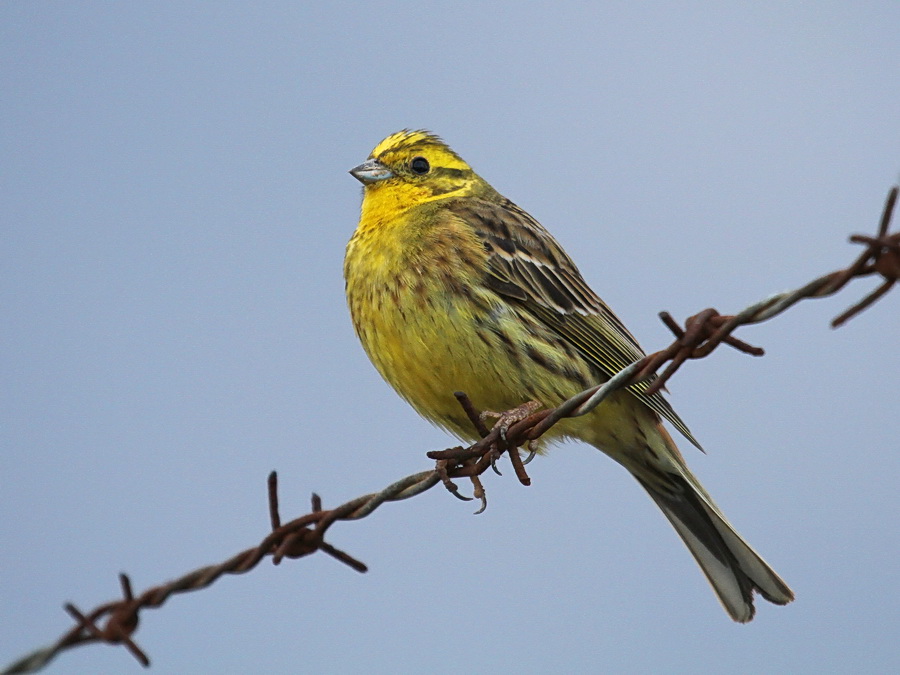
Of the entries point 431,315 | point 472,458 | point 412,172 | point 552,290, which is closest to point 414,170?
point 412,172

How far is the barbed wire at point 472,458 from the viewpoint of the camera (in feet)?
7.99

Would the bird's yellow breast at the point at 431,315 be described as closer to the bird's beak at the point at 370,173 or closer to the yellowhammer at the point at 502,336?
the yellowhammer at the point at 502,336

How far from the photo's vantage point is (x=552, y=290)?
5379 mm

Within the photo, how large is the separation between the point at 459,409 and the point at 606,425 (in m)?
0.71

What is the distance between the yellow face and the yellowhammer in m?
0.01

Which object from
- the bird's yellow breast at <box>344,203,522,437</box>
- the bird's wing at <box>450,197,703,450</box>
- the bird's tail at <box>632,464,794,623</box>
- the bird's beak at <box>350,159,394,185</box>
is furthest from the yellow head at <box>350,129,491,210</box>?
the bird's tail at <box>632,464,794,623</box>

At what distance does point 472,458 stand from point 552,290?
1.59 metres

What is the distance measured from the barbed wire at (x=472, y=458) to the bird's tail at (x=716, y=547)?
168 cm

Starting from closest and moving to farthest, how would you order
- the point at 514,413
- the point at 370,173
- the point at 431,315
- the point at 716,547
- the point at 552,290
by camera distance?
the point at 514,413 < the point at 431,315 < the point at 716,547 < the point at 552,290 < the point at 370,173

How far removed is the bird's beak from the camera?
19.1 ft

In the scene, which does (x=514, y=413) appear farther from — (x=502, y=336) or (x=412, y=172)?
(x=412, y=172)

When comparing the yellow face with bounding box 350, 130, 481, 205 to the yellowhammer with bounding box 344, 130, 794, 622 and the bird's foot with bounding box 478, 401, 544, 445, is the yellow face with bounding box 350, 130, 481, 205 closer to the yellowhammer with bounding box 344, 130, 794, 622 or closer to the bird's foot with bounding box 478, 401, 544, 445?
the yellowhammer with bounding box 344, 130, 794, 622

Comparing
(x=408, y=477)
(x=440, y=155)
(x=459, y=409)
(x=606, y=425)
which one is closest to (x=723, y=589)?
(x=606, y=425)

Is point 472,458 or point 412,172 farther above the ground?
point 412,172
